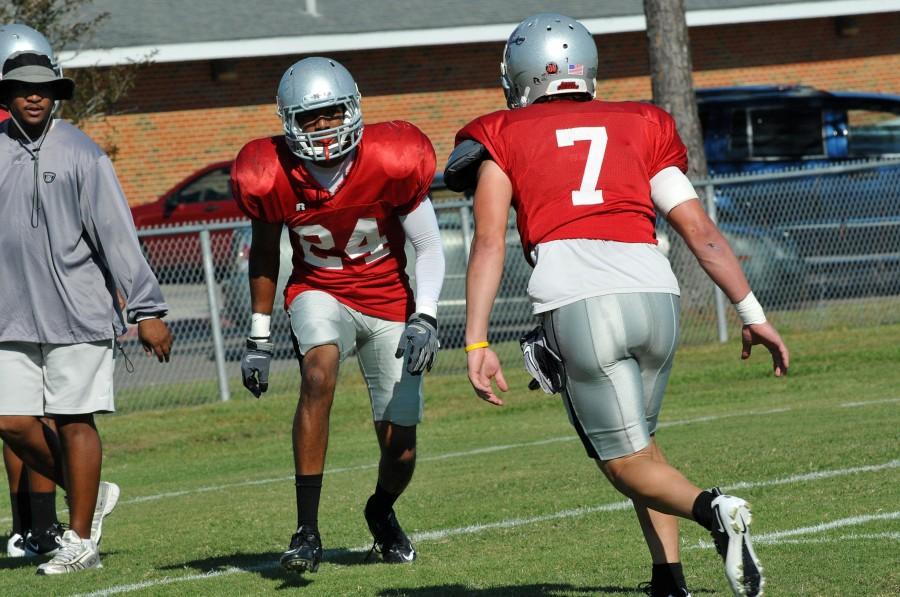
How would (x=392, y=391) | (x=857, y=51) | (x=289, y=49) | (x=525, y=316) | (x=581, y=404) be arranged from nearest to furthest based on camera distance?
(x=581, y=404)
(x=392, y=391)
(x=525, y=316)
(x=289, y=49)
(x=857, y=51)

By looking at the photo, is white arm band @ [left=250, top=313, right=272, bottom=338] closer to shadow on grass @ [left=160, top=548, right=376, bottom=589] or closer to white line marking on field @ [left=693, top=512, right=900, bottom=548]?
shadow on grass @ [left=160, top=548, right=376, bottom=589]

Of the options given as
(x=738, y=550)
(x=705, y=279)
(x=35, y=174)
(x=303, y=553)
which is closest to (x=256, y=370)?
(x=303, y=553)

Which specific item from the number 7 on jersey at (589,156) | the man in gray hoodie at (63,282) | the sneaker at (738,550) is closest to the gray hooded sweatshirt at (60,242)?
the man in gray hoodie at (63,282)

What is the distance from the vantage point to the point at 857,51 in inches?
976

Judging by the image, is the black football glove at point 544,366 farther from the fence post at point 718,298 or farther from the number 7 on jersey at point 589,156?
the fence post at point 718,298

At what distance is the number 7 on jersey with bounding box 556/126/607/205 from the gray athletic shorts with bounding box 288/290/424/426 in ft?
5.58

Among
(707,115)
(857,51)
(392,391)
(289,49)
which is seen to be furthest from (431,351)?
(857,51)

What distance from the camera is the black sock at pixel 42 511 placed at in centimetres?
689

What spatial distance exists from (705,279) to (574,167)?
32.3 feet

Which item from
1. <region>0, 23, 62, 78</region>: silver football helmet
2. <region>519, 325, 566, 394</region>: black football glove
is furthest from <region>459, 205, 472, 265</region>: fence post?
<region>519, 325, 566, 394</region>: black football glove

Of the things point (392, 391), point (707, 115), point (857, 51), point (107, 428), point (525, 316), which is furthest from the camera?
point (857, 51)

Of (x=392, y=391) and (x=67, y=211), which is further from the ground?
(x=67, y=211)

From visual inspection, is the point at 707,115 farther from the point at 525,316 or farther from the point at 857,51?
the point at 857,51

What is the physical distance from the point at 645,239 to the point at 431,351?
140cm
